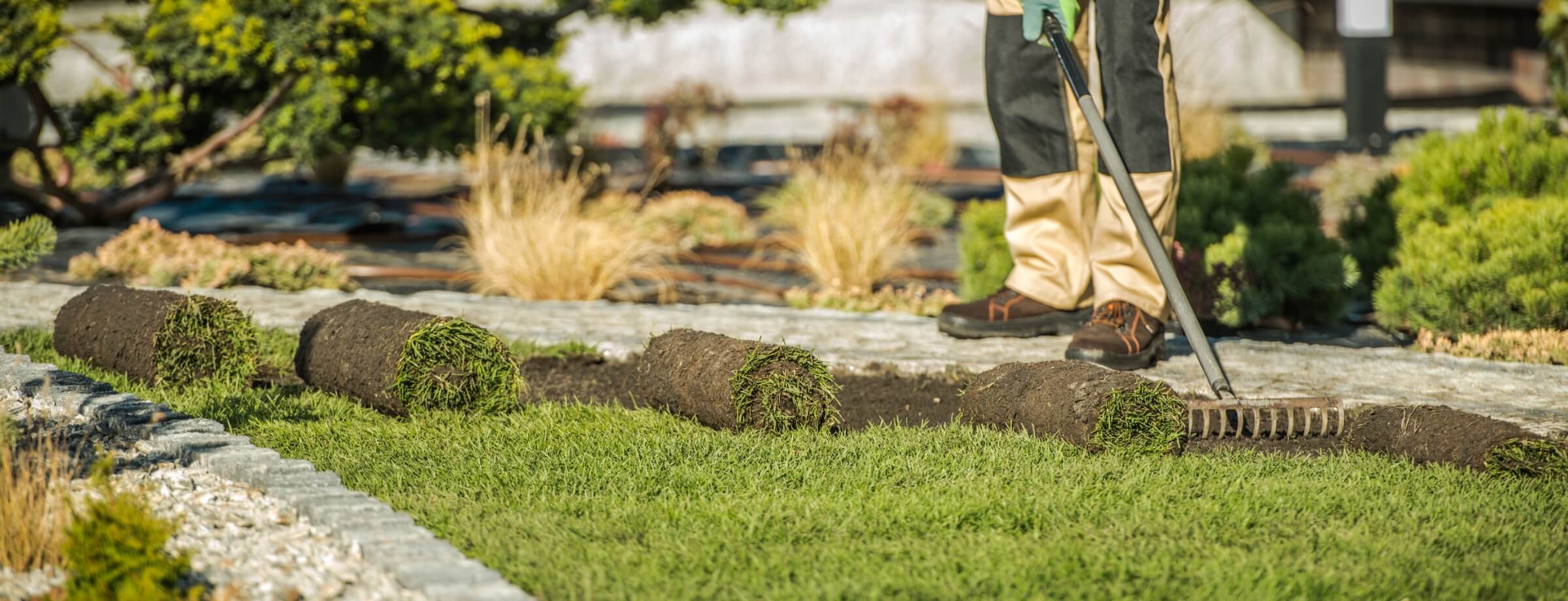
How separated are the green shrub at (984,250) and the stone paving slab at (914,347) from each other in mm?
591

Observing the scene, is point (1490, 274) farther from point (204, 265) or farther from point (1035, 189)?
point (204, 265)

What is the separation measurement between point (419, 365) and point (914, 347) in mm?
1797

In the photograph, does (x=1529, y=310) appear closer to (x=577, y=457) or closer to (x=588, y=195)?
(x=577, y=457)

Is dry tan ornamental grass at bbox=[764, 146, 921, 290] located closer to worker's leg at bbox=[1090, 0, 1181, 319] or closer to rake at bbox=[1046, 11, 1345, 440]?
worker's leg at bbox=[1090, 0, 1181, 319]

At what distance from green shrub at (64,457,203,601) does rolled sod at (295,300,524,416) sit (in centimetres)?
157

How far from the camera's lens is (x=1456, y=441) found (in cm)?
347

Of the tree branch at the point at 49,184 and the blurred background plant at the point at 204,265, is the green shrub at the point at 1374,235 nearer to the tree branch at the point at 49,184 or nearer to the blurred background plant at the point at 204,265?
the blurred background plant at the point at 204,265

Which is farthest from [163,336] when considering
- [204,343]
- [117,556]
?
[117,556]

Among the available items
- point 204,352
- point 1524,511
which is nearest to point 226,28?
point 204,352

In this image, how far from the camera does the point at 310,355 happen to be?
14.4 ft

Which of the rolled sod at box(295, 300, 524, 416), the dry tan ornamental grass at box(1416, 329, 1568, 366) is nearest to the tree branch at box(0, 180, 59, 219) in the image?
the rolled sod at box(295, 300, 524, 416)

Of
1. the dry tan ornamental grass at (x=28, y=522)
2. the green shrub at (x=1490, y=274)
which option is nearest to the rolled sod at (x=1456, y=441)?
the green shrub at (x=1490, y=274)

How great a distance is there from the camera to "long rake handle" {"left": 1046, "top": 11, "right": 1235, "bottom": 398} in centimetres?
388

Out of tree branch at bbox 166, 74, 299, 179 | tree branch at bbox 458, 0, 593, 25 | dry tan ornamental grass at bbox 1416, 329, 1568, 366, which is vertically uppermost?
tree branch at bbox 458, 0, 593, 25
